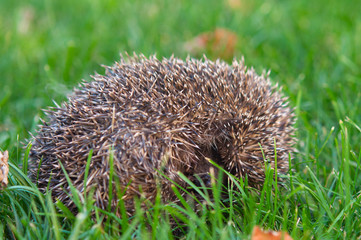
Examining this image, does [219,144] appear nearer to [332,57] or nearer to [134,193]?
[134,193]

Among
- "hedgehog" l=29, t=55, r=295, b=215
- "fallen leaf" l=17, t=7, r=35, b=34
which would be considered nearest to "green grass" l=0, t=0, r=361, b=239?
"fallen leaf" l=17, t=7, r=35, b=34

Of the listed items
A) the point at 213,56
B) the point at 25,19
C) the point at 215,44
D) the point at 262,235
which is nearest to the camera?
the point at 262,235

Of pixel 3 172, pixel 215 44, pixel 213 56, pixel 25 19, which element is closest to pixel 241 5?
pixel 215 44

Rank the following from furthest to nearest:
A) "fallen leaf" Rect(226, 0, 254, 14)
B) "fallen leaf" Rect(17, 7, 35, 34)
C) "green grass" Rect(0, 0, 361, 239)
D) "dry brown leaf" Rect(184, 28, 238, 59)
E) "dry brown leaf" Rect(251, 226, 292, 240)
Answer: "fallen leaf" Rect(226, 0, 254, 14) → "fallen leaf" Rect(17, 7, 35, 34) → "dry brown leaf" Rect(184, 28, 238, 59) → "green grass" Rect(0, 0, 361, 239) → "dry brown leaf" Rect(251, 226, 292, 240)

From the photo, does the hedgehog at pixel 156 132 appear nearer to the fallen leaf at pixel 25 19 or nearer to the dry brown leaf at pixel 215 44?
the dry brown leaf at pixel 215 44

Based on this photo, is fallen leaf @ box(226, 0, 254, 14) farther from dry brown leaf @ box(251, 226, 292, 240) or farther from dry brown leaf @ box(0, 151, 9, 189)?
dry brown leaf @ box(251, 226, 292, 240)

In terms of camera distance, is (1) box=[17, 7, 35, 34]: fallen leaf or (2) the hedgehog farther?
(1) box=[17, 7, 35, 34]: fallen leaf

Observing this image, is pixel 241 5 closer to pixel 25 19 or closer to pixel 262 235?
pixel 25 19
